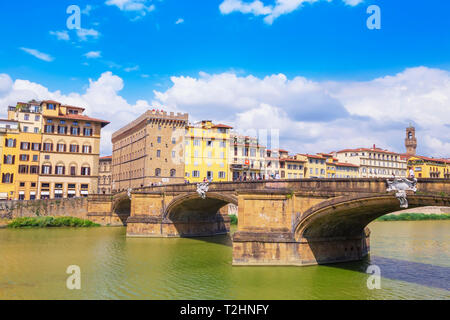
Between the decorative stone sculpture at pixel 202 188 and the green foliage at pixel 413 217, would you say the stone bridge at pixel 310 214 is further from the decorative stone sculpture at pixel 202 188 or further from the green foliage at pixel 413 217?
the green foliage at pixel 413 217

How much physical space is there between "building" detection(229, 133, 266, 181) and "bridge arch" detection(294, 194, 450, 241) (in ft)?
144

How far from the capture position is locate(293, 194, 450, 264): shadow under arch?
2119cm

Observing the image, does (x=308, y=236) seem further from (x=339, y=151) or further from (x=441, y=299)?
(x=339, y=151)

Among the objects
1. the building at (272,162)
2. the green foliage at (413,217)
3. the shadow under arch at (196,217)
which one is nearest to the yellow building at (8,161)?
the shadow under arch at (196,217)

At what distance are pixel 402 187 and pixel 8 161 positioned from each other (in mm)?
61109

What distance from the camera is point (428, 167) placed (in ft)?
326

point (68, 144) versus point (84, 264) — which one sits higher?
point (68, 144)

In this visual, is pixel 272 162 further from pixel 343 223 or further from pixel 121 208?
pixel 343 223

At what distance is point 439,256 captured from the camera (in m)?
30.8

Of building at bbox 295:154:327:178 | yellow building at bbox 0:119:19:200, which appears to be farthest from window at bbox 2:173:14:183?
building at bbox 295:154:327:178

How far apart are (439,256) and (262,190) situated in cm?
1592

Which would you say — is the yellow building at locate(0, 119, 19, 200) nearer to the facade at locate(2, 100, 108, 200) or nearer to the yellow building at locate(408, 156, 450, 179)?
the facade at locate(2, 100, 108, 200)
